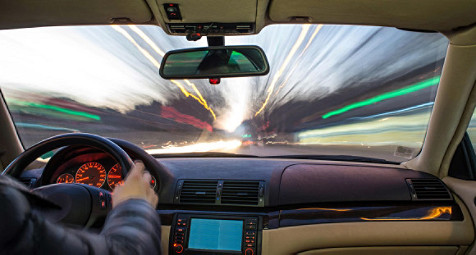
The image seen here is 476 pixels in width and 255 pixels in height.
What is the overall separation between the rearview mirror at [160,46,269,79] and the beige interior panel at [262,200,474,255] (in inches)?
62.5

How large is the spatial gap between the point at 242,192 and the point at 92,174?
4.67 ft

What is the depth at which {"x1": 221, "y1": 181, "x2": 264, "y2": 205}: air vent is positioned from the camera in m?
3.67

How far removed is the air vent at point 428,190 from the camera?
147 inches

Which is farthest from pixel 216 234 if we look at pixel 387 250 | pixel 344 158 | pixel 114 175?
pixel 344 158

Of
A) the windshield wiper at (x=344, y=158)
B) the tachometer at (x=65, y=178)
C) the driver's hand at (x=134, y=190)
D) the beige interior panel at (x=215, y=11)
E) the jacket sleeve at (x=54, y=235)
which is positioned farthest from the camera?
the windshield wiper at (x=344, y=158)

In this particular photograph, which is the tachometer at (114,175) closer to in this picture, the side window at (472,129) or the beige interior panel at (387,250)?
the beige interior panel at (387,250)

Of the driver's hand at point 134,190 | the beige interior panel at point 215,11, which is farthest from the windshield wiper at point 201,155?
the driver's hand at point 134,190

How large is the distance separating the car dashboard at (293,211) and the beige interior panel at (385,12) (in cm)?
155

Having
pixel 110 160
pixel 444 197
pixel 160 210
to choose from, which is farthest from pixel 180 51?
pixel 444 197

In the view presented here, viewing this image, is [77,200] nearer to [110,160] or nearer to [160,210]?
[110,160]

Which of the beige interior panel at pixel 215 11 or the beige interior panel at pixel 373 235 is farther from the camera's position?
the beige interior panel at pixel 373 235

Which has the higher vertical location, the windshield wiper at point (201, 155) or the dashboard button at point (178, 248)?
the windshield wiper at point (201, 155)

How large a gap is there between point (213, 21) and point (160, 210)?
193 cm

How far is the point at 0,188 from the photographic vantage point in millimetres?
1040
